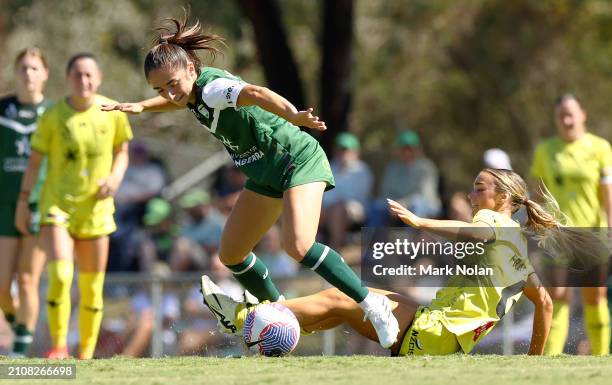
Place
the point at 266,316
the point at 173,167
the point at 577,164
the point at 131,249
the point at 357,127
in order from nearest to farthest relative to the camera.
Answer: the point at 266,316 < the point at 577,164 < the point at 131,249 < the point at 173,167 < the point at 357,127

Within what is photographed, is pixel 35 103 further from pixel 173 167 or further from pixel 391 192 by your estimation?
pixel 173 167

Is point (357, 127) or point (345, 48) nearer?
point (345, 48)

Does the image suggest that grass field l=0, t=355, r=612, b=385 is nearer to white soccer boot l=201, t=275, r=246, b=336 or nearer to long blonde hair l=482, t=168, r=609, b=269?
white soccer boot l=201, t=275, r=246, b=336

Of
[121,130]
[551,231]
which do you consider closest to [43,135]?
[121,130]

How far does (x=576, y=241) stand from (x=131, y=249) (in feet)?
24.1

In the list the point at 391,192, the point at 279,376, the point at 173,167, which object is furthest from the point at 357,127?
the point at 279,376

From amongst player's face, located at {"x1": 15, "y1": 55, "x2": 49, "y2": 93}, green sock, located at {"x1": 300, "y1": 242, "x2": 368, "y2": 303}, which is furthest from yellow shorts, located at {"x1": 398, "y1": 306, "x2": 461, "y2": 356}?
player's face, located at {"x1": 15, "y1": 55, "x2": 49, "y2": 93}

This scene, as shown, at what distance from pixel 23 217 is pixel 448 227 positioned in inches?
156

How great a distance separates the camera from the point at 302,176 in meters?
7.08

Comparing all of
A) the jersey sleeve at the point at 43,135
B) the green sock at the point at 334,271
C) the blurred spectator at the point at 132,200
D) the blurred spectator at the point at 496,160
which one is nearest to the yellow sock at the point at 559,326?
the blurred spectator at the point at 496,160

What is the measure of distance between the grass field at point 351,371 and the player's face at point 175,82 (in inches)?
61.3

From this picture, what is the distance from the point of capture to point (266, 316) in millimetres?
6938

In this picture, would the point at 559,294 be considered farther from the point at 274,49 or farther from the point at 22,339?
the point at 274,49

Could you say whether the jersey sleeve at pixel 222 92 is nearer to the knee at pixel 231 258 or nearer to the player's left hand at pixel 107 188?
the knee at pixel 231 258
